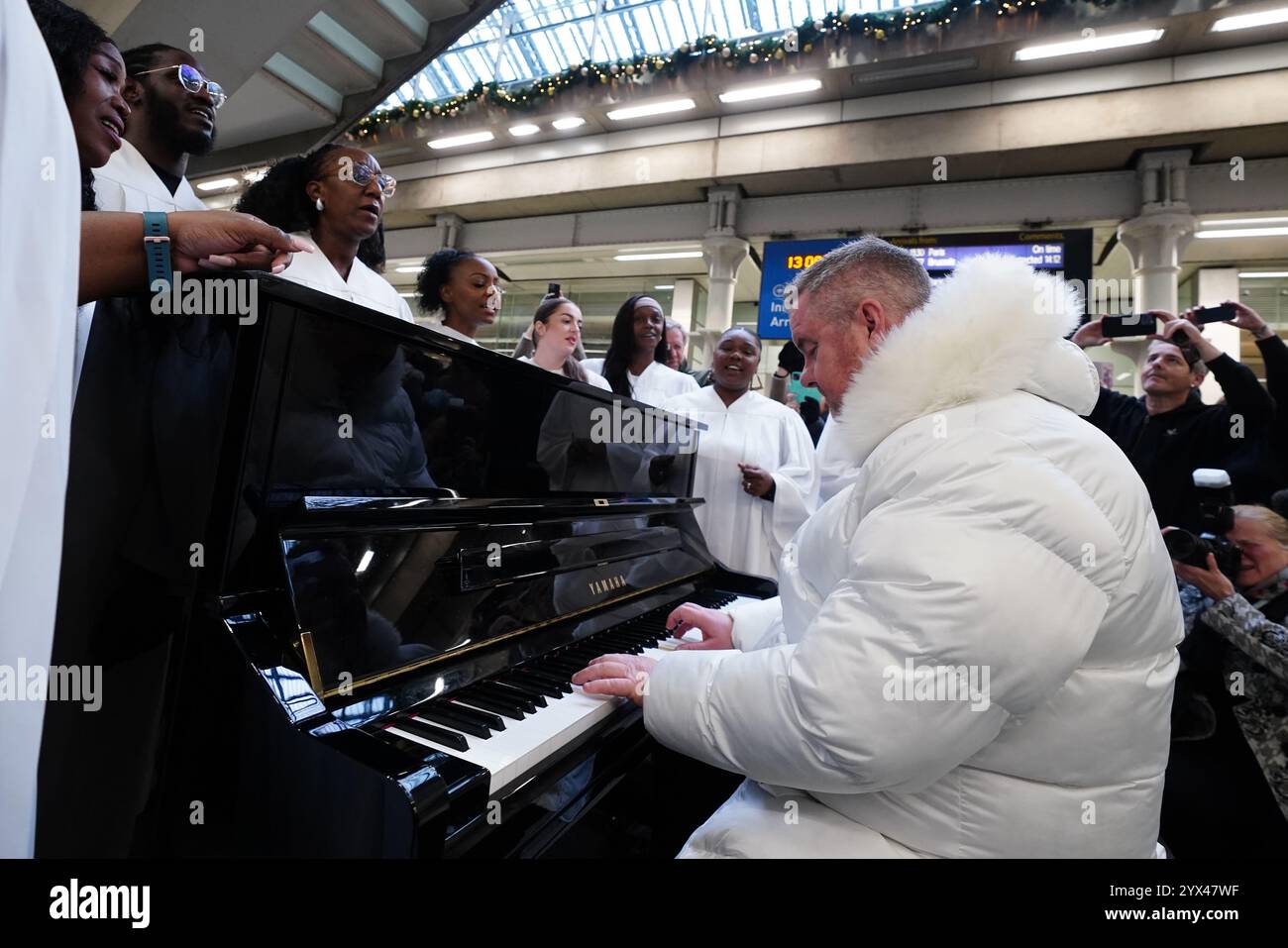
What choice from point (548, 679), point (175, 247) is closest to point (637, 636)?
point (548, 679)

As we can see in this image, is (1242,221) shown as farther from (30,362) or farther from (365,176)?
(30,362)

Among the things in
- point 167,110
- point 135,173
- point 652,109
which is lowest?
point 135,173

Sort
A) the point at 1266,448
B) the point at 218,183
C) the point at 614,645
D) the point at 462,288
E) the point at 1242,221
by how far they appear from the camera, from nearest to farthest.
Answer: the point at 614,645 < the point at 462,288 < the point at 1266,448 < the point at 1242,221 < the point at 218,183

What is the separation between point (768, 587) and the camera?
8.06 ft

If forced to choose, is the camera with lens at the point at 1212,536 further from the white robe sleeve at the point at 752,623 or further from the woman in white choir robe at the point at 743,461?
the woman in white choir robe at the point at 743,461

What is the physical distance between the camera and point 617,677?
1.28m

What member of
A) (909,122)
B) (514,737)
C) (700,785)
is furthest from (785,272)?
(514,737)

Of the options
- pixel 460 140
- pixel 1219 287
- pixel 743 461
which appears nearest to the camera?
pixel 743 461

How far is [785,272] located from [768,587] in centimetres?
689

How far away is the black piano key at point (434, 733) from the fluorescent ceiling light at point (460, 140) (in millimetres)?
10292

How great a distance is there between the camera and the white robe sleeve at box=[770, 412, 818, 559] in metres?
3.58

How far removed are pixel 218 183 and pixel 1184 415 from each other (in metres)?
12.5

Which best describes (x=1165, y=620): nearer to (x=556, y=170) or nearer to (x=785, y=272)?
(x=785, y=272)

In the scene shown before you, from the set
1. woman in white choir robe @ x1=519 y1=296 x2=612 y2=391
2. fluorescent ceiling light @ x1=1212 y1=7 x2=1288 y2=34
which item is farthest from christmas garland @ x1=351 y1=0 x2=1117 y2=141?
woman in white choir robe @ x1=519 y1=296 x2=612 y2=391
